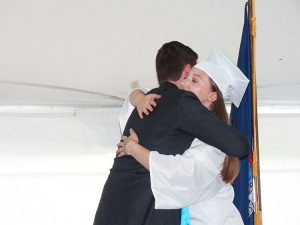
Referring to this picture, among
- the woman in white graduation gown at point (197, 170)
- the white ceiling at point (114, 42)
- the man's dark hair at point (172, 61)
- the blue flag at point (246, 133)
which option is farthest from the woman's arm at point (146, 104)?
the white ceiling at point (114, 42)

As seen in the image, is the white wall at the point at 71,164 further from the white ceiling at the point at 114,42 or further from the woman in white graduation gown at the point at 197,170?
the woman in white graduation gown at the point at 197,170

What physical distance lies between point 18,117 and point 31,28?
535 mm

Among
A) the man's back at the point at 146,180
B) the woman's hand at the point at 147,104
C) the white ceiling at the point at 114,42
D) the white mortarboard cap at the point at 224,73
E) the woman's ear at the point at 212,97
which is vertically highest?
the white ceiling at the point at 114,42

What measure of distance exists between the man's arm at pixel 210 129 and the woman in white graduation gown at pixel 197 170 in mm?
102

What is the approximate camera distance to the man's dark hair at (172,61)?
4.39ft

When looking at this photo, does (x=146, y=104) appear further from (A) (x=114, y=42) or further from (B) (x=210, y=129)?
(A) (x=114, y=42)

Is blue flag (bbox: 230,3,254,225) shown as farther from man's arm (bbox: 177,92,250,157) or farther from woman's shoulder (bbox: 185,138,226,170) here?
man's arm (bbox: 177,92,250,157)

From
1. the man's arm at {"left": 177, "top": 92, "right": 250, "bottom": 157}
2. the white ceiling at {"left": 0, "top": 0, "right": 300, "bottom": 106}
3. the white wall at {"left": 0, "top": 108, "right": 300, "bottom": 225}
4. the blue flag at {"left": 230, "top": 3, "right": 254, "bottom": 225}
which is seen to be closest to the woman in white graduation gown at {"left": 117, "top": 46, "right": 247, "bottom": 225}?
the man's arm at {"left": 177, "top": 92, "right": 250, "bottom": 157}

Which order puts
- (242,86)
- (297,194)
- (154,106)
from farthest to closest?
(297,194) < (242,86) < (154,106)

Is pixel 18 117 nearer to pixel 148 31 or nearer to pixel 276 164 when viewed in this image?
pixel 148 31

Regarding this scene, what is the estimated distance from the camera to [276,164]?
8.22 ft

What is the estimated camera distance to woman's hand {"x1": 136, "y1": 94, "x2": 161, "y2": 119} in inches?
47.4

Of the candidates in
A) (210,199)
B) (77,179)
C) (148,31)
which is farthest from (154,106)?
(77,179)

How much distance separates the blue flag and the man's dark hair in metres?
0.32
